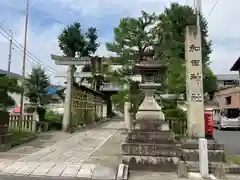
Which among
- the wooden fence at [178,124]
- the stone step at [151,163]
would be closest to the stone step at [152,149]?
the stone step at [151,163]

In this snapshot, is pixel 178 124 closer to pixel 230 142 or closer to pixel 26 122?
pixel 230 142

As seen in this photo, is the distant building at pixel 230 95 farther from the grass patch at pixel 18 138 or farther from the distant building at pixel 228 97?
the grass patch at pixel 18 138

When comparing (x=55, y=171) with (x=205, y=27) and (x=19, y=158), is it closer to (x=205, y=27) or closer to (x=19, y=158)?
(x=19, y=158)

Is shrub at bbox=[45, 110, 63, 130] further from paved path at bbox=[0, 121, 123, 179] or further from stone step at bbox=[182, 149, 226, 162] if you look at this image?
stone step at bbox=[182, 149, 226, 162]

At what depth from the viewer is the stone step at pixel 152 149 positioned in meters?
7.98

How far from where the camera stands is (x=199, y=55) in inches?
323

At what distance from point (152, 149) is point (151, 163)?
16.0 inches

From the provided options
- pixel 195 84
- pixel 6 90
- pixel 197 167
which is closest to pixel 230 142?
pixel 197 167

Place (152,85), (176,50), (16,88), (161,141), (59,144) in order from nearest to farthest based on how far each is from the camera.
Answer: (161,141) < (152,85) < (16,88) < (59,144) < (176,50)

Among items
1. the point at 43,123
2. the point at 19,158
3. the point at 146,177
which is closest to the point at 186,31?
the point at 146,177

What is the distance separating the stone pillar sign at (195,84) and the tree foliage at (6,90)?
665 centimetres

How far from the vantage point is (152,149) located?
26.5 ft

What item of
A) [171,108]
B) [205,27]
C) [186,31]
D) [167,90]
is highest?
[205,27]

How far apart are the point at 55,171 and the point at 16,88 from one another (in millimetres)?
4649
